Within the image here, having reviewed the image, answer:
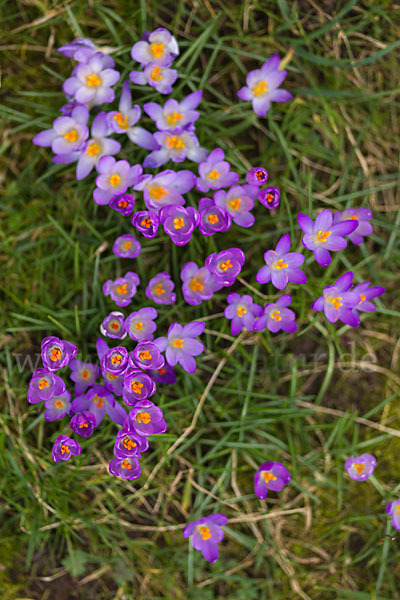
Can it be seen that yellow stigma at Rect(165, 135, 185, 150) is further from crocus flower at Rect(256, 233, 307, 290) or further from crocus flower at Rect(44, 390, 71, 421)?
crocus flower at Rect(44, 390, 71, 421)

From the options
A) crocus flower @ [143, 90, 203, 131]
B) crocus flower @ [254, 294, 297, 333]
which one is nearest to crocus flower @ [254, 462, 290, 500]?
crocus flower @ [254, 294, 297, 333]

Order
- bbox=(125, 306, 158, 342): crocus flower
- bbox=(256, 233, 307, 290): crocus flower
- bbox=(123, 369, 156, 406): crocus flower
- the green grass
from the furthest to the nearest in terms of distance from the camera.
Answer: the green grass → bbox=(125, 306, 158, 342): crocus flower → bbox=(256, 233, 307, 290): crocus flower → bbox=(123, 369, 156, 406): crocus flower

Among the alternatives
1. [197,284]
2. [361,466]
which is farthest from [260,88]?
[361,466]

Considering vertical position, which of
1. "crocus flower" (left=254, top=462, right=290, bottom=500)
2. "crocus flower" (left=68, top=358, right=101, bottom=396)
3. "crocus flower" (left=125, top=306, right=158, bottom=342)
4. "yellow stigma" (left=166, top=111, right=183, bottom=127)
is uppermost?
"yellow stigma" (left=166, top=111, right=183, bottom=127)

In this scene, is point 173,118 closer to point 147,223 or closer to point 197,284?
point 147,223

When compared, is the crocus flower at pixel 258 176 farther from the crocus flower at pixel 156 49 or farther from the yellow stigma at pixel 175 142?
the crocus flower at pixel 156 49

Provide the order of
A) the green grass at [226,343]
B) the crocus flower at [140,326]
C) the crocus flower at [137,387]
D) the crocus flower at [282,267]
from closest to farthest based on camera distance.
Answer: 1. the crocus flower at [137,387]
2. the crocus flower at [282,267]
3. the crocus flower at [140,326]
4. the green grass at [226,343]

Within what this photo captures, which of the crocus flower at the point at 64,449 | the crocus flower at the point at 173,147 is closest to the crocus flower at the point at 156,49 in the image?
the crocus flower at the point at 173,147
